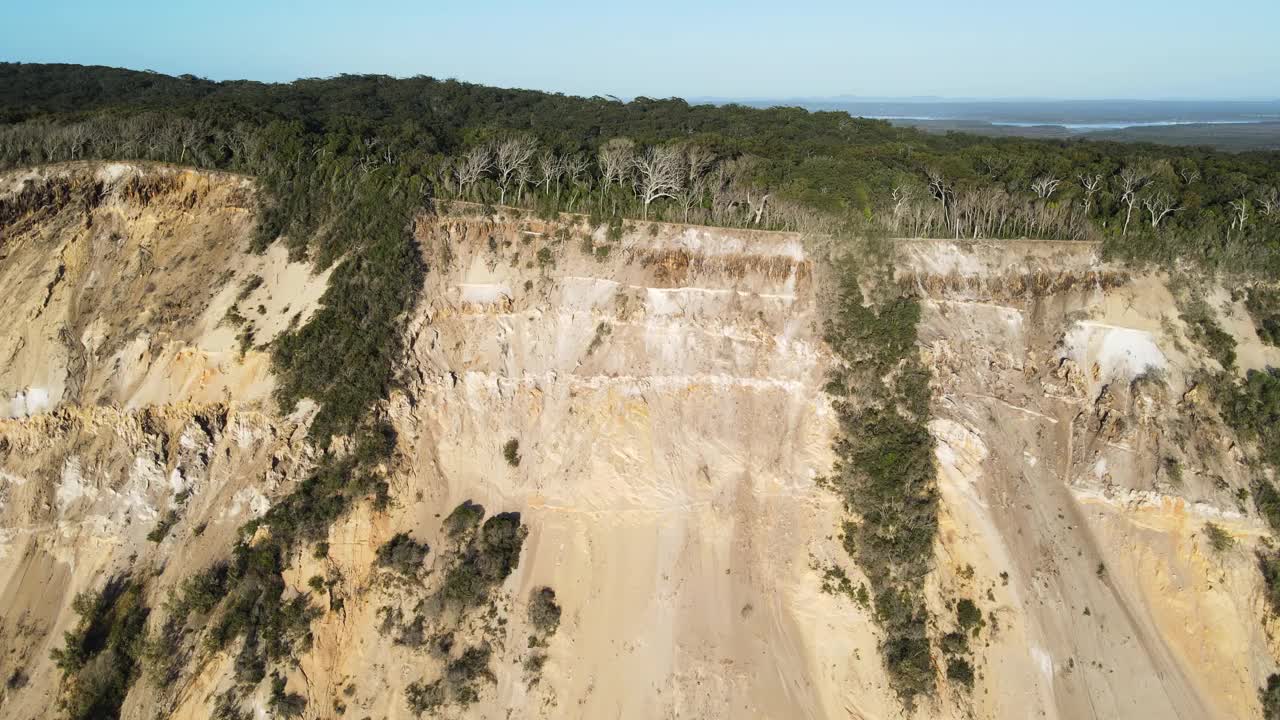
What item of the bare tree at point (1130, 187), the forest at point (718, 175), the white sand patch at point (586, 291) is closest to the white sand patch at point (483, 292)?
the white sand patch at point (586, 291)

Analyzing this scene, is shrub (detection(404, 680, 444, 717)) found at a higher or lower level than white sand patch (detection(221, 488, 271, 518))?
lower

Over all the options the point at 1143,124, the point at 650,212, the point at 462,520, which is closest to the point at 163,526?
the point at 462,520

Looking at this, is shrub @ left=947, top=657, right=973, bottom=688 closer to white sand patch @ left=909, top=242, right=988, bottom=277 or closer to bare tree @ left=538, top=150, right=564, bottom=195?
Result: white sand patch @ left=909, top=242, right=988, bottom=277

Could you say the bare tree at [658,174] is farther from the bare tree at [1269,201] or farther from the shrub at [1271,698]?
the shrub at [1271,698]

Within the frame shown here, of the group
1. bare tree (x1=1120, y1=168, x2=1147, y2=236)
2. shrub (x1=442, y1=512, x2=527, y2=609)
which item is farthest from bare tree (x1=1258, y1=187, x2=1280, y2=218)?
shrub (x1=442, y1=512, x2=527, y2=609)

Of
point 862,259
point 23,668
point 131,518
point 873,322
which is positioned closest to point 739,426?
point 873,322

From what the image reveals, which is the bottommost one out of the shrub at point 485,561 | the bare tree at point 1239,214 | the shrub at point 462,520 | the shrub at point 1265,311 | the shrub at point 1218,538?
the shrub at point 485,561
